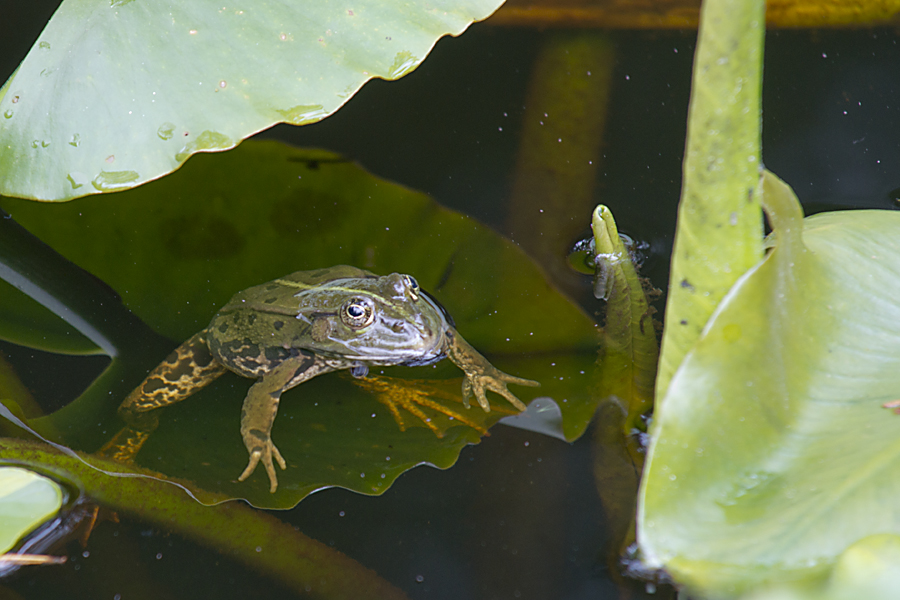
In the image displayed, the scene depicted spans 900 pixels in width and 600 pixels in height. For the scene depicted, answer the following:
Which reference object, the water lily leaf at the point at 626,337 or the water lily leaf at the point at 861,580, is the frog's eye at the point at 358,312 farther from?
the water lily leaf at the point at 861,580

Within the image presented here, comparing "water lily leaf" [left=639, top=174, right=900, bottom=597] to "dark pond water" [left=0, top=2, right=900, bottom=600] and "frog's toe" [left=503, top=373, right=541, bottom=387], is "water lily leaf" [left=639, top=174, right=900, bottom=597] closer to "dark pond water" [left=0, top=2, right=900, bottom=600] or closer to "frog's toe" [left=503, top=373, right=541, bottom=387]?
"dark pond water" [left=0, top=2, right=900, bottom=600]

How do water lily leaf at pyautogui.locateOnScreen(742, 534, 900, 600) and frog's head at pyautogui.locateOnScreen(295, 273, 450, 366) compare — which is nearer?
water lily leaf at pyautogui.locateOnScreen(742, 534, 900, 600)

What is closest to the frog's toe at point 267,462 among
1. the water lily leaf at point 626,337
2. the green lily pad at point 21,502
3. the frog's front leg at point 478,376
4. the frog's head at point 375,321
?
the frog's head at point 375,321

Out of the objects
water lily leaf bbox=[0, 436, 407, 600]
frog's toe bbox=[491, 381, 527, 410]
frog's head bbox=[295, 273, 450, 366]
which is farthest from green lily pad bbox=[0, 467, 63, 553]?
frog's toe bbox=[491, 381, 527, 410]

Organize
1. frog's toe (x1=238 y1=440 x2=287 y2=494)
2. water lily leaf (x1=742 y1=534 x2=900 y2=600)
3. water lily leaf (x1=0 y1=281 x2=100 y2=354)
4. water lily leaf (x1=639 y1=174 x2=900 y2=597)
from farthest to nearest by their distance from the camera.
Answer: water lily leaf (x1=0 y1=281 x2=100 y2=354) → frog's toe (x1=238 y1=440 x2=287 y2=494) → water lily leaf (x1=639 y1=174 x2=900 y2=597) → water lily leaf (x1=742 y1=534 x2=900 y2=600)

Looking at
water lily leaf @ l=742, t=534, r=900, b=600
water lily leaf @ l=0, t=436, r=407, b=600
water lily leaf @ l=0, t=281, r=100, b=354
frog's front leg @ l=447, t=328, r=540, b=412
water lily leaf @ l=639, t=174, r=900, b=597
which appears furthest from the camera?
water lily leaf @ l=0, t=281, r=100, b=354

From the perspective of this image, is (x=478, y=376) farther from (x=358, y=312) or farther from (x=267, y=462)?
(x=267, y=462)
